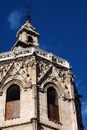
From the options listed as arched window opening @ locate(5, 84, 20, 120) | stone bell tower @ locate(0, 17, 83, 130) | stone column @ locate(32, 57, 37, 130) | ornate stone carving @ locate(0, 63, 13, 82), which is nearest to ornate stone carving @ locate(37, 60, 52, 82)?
stone bell tower @ locate(0, 17, 83, 130)

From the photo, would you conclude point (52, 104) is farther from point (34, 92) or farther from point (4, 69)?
point (4, 69)

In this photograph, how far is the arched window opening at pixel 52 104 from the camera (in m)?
29.0

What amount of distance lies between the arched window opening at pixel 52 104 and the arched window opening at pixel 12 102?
7.86ft

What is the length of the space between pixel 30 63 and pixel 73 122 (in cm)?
571

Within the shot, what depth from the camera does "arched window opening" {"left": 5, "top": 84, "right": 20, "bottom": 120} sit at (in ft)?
93.9

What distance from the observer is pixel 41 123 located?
2752 centimetres

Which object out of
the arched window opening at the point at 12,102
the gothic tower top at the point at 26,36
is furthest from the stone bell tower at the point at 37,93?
the gothic tower top at the point at 26,36

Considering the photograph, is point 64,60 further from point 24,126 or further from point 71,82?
point 24,126

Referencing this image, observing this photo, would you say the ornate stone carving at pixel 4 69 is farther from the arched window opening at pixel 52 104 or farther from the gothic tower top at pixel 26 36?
the gothic tower top at pixel 26 36

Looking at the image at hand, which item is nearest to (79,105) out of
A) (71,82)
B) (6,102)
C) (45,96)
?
(71,82)

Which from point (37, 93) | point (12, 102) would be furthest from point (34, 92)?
point (12, 102)

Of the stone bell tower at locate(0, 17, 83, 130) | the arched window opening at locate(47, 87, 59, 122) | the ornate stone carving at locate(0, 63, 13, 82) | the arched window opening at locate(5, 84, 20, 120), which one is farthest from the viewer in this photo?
the ornate stone carving at locate(0, 63, 13, 82)

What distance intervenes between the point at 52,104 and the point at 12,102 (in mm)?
3081

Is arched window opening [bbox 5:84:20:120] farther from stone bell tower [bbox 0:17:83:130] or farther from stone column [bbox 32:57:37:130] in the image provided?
stone column [bbox 32:57:37:130]
